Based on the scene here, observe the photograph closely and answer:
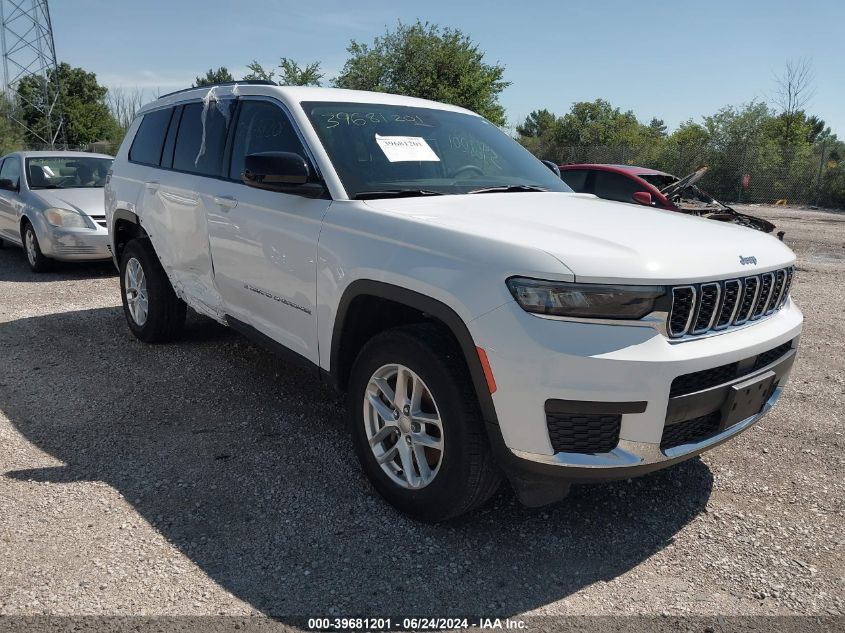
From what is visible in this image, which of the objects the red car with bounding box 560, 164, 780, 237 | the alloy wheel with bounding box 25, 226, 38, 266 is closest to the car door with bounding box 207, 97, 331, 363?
the alloy wheel with bounding box 25, 226, 38, 266

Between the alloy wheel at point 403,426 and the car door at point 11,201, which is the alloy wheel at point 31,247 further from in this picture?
the alloy wheel at point 403,426

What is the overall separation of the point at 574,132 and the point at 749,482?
40193mm

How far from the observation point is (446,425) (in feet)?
8.79

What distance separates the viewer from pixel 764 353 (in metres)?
2.84

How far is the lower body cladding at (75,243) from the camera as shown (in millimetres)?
8336

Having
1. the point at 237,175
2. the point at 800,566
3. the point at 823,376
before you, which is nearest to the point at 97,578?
the point at 237,175

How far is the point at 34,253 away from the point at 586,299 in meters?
8.58

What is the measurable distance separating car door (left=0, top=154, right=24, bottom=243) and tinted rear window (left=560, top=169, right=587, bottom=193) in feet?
26.8

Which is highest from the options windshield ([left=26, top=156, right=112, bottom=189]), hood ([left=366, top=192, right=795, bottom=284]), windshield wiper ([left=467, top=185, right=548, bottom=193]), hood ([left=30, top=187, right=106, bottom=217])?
windshield wiper ([left=467, top=185, right=548, bottom=193])

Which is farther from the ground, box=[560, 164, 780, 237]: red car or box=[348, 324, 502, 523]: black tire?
box=[560, 164, 780, 237]: red car

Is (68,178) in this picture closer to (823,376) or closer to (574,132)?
(823,376)

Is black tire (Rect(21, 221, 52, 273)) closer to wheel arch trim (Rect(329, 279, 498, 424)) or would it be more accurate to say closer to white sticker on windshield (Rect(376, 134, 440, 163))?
white sticker on windshield (Rect(376, 134, 440, 163))

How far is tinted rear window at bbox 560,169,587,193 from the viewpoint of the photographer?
11.2 metres

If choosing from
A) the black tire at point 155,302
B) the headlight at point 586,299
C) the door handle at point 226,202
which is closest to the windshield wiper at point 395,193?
the door handle at point 226,202
